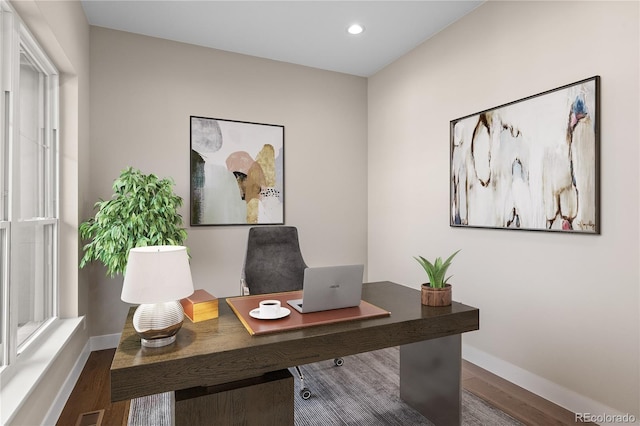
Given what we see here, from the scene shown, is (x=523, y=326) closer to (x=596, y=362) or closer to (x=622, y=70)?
(x=596, y=362)

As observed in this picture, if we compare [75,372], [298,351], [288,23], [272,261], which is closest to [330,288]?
[298,351]

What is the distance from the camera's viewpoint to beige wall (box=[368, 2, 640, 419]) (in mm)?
1956

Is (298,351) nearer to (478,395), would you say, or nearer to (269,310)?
(269,310)

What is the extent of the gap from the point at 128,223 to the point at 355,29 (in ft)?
7.79

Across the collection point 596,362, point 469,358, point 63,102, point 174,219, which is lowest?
point 469,358

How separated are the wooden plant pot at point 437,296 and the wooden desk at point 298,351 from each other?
0.04m

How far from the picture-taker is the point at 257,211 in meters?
3.65

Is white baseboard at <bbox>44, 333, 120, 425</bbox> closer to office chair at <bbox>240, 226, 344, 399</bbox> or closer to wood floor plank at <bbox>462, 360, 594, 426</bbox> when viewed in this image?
office chair at <bbox>240, 226, 344, 399</bbox>

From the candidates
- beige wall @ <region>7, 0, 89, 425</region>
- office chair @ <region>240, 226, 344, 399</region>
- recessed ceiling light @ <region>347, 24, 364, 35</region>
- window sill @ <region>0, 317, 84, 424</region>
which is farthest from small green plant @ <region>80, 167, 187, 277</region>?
recessed ceiling light @ <region>347, 24, 364, 35</region>

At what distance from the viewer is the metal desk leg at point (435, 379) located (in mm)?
1946

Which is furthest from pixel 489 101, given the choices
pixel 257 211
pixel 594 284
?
pixel 257 211

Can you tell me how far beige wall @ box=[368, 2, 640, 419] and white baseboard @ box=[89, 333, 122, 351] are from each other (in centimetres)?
263

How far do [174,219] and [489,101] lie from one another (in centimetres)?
255

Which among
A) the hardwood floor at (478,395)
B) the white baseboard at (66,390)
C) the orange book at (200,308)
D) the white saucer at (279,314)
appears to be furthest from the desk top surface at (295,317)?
the white baseboard at (66,390)
